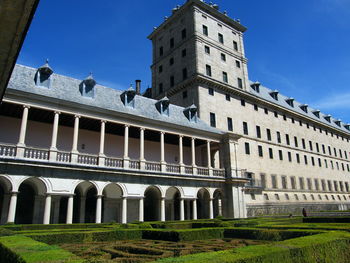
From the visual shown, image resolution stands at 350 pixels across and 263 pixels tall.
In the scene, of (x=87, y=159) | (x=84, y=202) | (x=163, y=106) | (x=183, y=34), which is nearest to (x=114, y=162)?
(x=87, y=159)

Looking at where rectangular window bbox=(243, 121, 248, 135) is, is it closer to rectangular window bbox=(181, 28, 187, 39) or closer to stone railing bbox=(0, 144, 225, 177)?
stone railing bbox=(0, 144, 225, 177)

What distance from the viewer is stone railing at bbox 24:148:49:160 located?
20952 mm

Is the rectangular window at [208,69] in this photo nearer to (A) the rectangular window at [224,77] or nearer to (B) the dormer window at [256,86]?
(A) the rectangular window at [224,77]

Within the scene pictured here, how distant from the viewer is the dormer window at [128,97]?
29195 mm

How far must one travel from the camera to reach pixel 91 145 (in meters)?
28.0

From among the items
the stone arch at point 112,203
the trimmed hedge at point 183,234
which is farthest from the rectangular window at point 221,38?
the trimmed hedge at point 183,234

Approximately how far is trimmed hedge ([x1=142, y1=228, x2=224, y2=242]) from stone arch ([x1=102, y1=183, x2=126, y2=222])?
39.4ft

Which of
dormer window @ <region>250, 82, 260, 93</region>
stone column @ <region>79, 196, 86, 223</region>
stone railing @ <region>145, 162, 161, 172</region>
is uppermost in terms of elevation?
dormer window @ <region>250, 82, 260, 93</region>

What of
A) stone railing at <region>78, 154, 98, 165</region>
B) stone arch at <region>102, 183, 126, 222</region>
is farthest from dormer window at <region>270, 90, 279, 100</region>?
stone railing at <region>78, 154, 98, 165</region>

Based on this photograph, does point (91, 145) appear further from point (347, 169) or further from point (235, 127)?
point (347, 169)

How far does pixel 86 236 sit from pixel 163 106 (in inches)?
816

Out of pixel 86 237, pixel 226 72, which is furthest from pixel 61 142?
pixel 226 72

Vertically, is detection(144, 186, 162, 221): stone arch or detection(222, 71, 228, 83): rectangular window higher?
detection(222, 71, 228, 83): rectangular window

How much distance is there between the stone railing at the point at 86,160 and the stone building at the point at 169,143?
0.11 m
